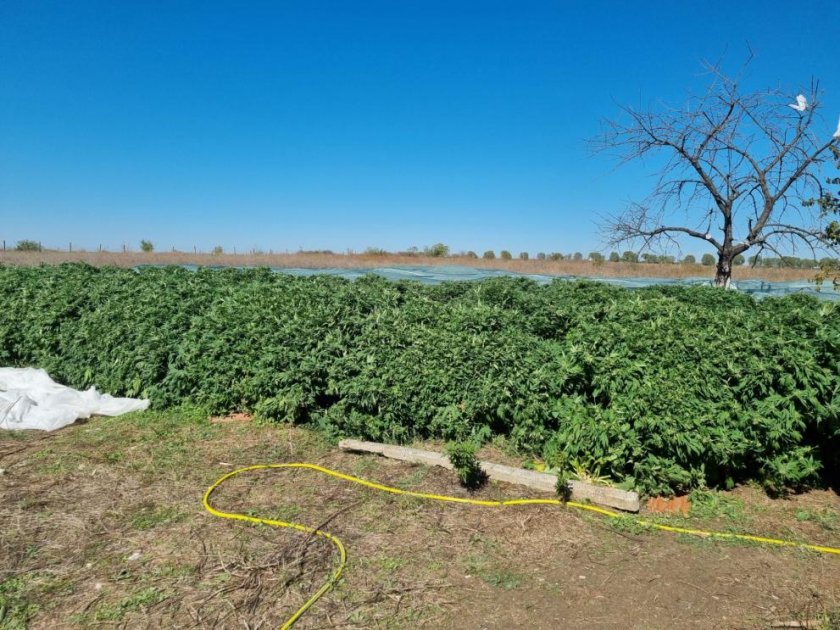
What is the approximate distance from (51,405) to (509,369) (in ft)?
14.6

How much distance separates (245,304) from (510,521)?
3.62 metres

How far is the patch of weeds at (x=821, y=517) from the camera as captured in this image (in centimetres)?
349

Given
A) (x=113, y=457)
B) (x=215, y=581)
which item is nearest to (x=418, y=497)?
(x=215, y=581)

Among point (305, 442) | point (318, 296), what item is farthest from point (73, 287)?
point (305, 442)

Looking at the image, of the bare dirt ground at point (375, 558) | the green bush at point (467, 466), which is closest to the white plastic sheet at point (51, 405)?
the bare dirt ground at point (375, 558)

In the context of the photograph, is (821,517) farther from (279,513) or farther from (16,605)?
(16,605)

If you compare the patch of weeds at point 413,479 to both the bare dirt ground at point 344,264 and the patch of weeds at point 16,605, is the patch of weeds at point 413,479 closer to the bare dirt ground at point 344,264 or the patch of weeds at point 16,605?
Answer: the patch of weeds at point 16,605

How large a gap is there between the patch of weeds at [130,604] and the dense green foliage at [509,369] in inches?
84.5

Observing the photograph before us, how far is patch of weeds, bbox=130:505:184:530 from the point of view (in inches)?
130

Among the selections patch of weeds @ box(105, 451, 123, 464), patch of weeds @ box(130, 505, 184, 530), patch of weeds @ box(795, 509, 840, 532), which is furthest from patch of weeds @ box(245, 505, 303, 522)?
patch of weeds @ box(795, 509, 840, 532)

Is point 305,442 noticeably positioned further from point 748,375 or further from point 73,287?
point 73,287

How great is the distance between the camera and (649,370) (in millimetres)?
3879

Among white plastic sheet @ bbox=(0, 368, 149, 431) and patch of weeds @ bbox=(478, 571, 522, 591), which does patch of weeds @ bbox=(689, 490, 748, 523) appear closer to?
patch of weeds @ bbox=(478, 571, 522, 591)

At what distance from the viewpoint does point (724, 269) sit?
1152cm
